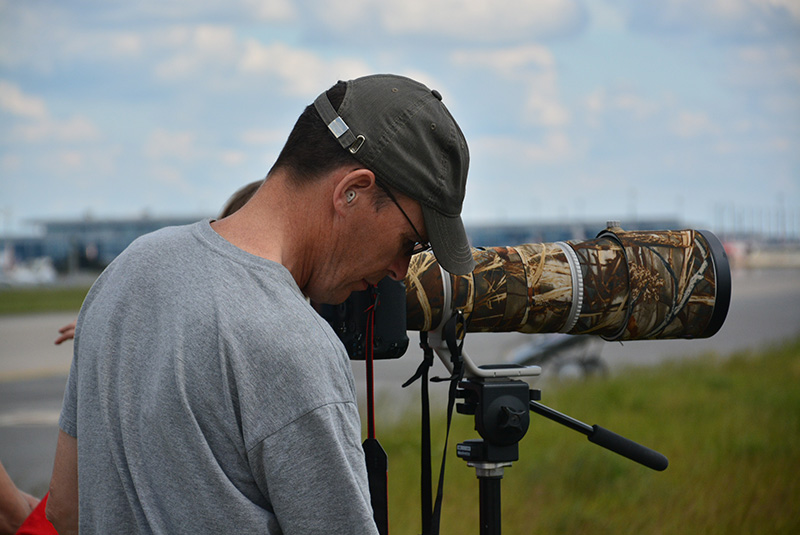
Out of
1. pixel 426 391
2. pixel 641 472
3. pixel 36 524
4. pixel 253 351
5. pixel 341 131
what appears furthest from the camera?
pixel 641 472

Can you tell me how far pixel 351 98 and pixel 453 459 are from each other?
14.2 ft

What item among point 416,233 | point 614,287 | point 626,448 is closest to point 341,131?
point 416,233

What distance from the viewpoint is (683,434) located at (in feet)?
19.7

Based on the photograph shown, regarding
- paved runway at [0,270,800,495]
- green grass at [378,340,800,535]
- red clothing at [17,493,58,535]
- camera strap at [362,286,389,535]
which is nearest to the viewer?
camera strap at [362,286,389,535]

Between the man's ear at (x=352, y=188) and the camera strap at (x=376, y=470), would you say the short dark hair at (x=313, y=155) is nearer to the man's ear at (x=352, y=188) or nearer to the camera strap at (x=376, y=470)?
the man's ear at (x=352, y=188)

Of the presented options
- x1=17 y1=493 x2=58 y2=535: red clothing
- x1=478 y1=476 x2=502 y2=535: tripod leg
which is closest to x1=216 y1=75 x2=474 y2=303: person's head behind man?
x1=478 y1=476 x2=502 y2=535: tripod leg

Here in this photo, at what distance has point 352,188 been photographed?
4.96ft

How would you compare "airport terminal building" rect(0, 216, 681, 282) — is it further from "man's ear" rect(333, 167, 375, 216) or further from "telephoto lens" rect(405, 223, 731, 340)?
"man's ear" rect(333, 167, 375, 216)

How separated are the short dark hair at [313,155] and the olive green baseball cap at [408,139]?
0.05 feet

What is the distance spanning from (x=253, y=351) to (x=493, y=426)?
1050 millimetres

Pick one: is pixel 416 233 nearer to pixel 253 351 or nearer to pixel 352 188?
pixel 352 188

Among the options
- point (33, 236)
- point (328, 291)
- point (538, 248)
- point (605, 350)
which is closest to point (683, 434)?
point (538, 248)

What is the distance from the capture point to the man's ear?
58.6 inches

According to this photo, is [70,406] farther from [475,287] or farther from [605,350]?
[605,350]
